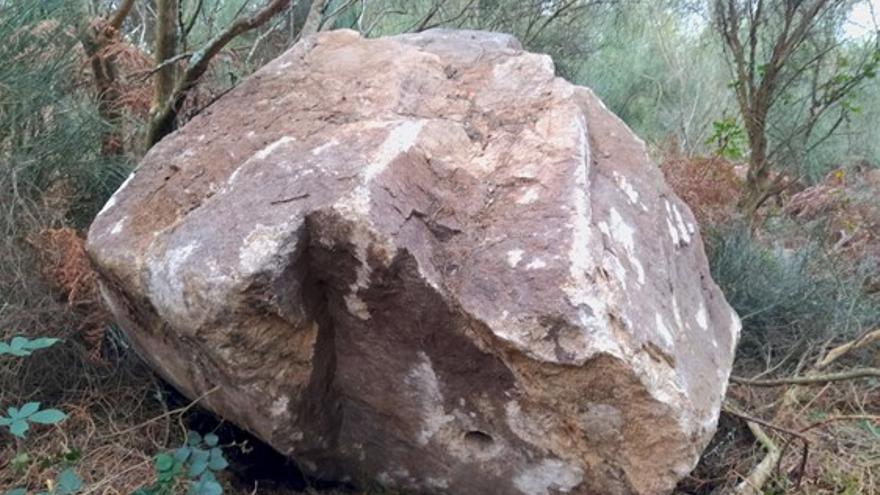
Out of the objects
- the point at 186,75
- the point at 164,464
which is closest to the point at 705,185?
the point at 186,75

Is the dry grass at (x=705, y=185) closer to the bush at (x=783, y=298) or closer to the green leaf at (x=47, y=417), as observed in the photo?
the bush at (x=783, y=298)

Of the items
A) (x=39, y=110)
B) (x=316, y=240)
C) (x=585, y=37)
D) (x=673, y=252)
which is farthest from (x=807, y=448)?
(x=585, y=37)

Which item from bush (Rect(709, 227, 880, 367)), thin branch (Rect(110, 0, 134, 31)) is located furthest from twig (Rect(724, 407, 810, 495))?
thin branch (Rect(110, 0, 134, 31))

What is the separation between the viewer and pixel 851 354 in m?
3.64

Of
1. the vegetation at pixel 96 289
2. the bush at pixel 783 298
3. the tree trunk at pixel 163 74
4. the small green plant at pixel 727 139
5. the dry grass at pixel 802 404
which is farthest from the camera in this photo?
Answer: the small green plant at pixel 727 139

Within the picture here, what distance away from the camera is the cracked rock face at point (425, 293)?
1.96 m

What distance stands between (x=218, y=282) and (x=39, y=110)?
5.05ft

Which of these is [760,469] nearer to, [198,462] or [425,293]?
[425,293]

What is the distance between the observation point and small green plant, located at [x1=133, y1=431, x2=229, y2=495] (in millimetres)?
1930

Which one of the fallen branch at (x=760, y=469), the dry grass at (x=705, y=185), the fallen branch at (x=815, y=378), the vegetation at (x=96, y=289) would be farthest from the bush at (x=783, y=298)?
the fallen branch at (x=760, y=469)

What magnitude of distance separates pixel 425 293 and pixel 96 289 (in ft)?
4.01

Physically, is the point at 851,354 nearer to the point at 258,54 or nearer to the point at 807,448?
the point at 807,448

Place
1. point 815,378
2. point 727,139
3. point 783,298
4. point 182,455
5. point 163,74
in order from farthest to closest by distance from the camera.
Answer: point 727,139, point 783,298, point 163,74, point 815,378, point 182,455

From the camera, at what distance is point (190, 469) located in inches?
79.4
